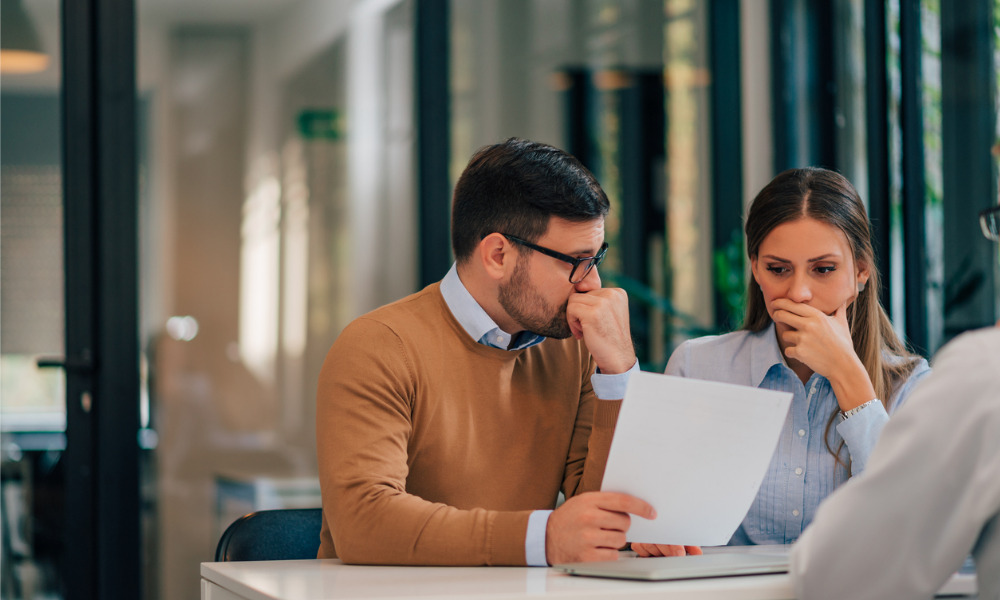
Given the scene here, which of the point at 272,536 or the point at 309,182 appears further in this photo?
the point at 309,182

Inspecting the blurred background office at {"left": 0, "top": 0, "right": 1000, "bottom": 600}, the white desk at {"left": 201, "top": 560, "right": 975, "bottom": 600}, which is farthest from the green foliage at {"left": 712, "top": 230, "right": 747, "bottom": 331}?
the white desk at {"left": 201, "top": 560, "right": 975, "bottom": 600}

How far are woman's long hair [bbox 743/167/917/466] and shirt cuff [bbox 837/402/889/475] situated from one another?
0.12 metres

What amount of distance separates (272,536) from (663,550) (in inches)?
27.1

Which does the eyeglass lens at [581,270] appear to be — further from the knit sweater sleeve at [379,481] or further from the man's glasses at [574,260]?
the knit sweater sleeve at [379,481]

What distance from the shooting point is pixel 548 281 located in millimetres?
1722

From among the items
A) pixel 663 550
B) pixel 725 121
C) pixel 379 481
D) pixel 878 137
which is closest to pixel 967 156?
pixel 878 137

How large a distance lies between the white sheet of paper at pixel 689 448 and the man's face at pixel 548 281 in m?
0.45

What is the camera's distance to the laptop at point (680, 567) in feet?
3.88

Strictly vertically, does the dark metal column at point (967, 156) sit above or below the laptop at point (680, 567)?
above

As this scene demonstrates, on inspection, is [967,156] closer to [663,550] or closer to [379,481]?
[663,550]

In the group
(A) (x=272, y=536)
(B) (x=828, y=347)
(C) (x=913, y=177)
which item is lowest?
(A) (x=272, y=536)

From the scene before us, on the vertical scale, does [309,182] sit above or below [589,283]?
above

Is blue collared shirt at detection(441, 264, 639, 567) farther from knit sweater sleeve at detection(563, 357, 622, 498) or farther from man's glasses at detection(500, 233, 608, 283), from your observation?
man's glasses at detection(500, 233, 608, 283)

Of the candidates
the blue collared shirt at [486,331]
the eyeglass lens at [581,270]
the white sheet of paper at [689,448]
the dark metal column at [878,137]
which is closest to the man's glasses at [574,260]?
the eyeglass lens at [581,270]
